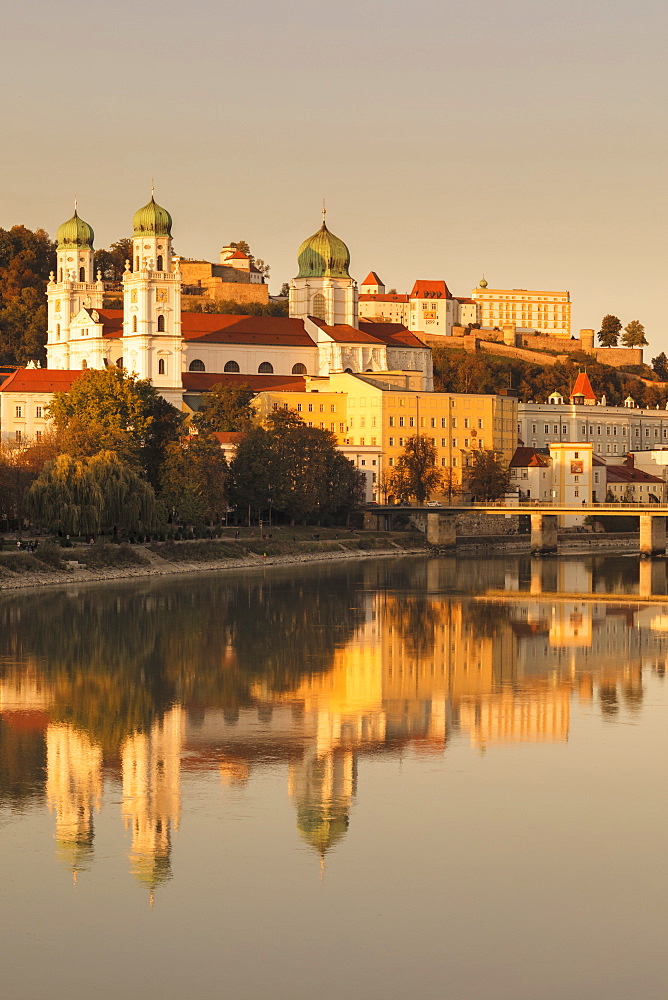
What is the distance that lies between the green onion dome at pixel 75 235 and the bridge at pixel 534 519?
30.3 meters

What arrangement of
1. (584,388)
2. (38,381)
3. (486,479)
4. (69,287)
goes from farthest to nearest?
(584,388) < (69,287) < (486,479) < (38,381)

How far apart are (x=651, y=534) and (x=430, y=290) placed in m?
70.4

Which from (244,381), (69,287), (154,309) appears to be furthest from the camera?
(244,381)

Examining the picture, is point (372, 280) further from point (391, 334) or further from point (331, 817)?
point (331, 817)

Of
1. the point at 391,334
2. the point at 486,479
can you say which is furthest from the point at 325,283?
the point at 486,479

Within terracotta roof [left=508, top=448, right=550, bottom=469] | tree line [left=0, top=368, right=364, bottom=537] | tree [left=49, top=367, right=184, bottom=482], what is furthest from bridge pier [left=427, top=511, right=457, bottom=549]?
tree [left=49, top=367, right=184, bottom=482]

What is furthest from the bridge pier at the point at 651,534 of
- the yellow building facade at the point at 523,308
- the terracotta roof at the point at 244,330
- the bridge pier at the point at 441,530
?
the yellow building facade at the point at 523,308

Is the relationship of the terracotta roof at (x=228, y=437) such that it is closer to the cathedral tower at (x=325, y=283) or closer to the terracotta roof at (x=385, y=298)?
the cathedral tower at (x=325, y=283)

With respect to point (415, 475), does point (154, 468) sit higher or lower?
higher

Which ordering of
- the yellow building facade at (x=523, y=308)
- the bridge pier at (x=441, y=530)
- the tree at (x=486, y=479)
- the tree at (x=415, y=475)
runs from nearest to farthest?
the bridge pier at (x=441, y=530) < the tree at (x=415, y=475) < the tree at (x=486, y=479) < the yellow building facade at (x=523, y=308)

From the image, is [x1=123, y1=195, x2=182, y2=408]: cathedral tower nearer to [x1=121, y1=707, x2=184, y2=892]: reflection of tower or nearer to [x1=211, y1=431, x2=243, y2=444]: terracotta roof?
[x1=211, y1=431, x2=243, y2=444]: terracotta roof

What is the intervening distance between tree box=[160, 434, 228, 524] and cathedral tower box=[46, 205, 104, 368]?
31.9m

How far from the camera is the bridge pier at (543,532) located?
9038cm

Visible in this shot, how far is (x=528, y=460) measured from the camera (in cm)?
11012
